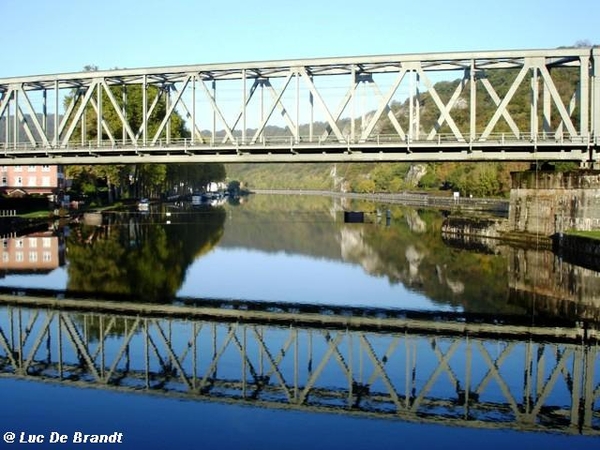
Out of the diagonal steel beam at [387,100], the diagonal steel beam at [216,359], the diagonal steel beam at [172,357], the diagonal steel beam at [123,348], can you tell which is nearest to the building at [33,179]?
the diagonal steel beam at [387,100]

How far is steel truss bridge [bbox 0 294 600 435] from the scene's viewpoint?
22.1 m

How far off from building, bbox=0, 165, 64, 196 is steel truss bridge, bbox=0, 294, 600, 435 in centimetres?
8280

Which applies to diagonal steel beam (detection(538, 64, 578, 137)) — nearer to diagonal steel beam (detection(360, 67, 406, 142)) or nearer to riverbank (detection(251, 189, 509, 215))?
diagonal steel beam (detection(360, 67, 406, 142))

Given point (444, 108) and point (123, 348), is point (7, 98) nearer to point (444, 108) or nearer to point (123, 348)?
point (444, 108)

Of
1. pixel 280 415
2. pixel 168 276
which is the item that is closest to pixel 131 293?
pixel 168 276

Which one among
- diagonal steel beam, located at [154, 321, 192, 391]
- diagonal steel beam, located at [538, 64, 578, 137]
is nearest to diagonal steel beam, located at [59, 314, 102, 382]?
diagonal steel beam, located at [154, 321, 192, 391]

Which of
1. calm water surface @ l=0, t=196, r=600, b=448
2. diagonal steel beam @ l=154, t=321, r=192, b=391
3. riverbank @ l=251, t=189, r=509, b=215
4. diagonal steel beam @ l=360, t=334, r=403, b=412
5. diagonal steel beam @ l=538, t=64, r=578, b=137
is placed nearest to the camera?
calm water surface @ l=0, t=196, r=600, b=448

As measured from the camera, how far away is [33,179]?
117562mm

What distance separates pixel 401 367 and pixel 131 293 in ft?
61.1

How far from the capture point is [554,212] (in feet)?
199

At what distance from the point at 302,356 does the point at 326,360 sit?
0.93 meters

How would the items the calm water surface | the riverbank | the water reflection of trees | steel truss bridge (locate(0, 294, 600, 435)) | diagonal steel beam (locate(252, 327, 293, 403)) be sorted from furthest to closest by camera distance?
the riverbank, the water reflection of trees, diagonal steel beam (locate(252, 327, 293, 403)), steel truss bridge (locate(0, 294, 600, 435)), the calm water surface

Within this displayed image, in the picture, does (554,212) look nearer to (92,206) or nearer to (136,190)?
(92,206)

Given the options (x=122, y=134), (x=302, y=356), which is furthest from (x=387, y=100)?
(x=122, y=134)
